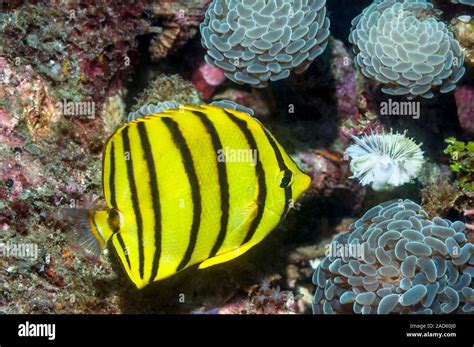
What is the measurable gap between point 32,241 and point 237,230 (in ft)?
5.12

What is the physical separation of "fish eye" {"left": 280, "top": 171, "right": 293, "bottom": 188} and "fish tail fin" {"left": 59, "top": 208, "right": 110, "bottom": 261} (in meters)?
1.02

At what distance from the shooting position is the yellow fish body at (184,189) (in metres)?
2.36

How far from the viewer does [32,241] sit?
312 centimetres

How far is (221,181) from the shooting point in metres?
2.48

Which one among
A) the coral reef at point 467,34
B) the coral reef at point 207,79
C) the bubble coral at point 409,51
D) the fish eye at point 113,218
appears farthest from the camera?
the coral reef at point 207,79

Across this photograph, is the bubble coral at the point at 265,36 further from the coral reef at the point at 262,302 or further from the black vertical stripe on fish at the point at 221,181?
the coral reef at the point at 262,302

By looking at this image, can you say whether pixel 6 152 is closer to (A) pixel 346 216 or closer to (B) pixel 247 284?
(B) pixel 247 284

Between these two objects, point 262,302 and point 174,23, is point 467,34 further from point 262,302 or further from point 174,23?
point 262,302

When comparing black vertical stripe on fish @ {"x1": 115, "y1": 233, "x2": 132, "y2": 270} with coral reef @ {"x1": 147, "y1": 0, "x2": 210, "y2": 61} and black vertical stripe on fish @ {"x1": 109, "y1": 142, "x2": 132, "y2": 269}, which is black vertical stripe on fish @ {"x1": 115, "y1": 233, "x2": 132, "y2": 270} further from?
coral reef @ {"x1": 147, "y1": 0, "x2": 210, "y2": 61}

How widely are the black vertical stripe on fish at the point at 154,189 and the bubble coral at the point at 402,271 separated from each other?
172cm

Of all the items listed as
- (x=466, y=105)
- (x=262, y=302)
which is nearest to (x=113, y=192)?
(x=262, y=302)

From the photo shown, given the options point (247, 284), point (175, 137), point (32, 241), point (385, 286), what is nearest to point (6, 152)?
point (32, 241)

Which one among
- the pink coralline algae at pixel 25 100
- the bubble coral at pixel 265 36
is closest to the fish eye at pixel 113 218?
the pink coralline algae at pixel 25 100

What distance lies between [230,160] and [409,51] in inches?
96.0
